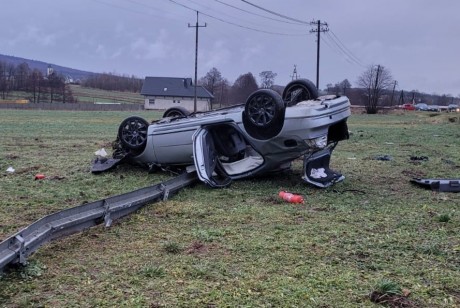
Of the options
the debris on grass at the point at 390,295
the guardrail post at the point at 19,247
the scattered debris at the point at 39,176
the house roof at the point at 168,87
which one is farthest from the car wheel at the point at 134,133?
the house roof at the point at 168,87

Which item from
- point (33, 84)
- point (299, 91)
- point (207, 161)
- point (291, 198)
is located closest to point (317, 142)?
point (291, 198)

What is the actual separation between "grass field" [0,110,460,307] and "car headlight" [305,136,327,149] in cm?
68

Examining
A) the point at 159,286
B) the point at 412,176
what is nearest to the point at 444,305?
the point at 159,286

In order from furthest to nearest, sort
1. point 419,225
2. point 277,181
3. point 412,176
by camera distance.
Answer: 1. point 412,176
2. point 277,181
3. point 419,225

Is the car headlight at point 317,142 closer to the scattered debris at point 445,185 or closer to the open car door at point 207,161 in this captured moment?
the open car door at point 207,161

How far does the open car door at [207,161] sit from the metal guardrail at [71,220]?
708 mm

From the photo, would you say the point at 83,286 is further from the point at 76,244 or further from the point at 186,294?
the point at 76,244

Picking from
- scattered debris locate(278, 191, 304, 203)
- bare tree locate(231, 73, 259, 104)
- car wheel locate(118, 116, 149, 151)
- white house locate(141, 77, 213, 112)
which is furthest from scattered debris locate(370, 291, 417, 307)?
white house locate(141, 77, 213, 112)

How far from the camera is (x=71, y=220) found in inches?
162

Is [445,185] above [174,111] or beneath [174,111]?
beneath

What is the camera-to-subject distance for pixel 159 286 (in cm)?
322

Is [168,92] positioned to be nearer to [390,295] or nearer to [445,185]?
[445,185]

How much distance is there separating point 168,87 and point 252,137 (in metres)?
90.0

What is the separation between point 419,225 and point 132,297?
10.6ft
